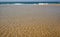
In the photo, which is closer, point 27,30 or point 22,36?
point 22,36

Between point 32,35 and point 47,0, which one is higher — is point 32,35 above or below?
below

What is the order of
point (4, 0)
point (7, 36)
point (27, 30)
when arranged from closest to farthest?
point (7, 36) → point (27, 30) → point (4, 0)

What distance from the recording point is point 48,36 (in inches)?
33.8

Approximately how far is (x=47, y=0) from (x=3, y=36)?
10.5 feet

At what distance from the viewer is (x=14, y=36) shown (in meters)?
0.86

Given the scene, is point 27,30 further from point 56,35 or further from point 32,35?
point 56,35

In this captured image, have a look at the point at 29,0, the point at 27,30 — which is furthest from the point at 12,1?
the point at 27,30

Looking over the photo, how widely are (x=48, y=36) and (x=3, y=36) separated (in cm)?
29

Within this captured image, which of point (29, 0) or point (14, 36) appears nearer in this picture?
point (14, 36)

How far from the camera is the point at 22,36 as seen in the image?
85cm

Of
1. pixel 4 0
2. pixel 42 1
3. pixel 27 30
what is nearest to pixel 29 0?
pixel 42 1

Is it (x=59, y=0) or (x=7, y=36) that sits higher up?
(x=59, y=0)

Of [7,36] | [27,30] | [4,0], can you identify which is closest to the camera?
[7,36]

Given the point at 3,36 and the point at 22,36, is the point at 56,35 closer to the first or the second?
the point at 22,36
